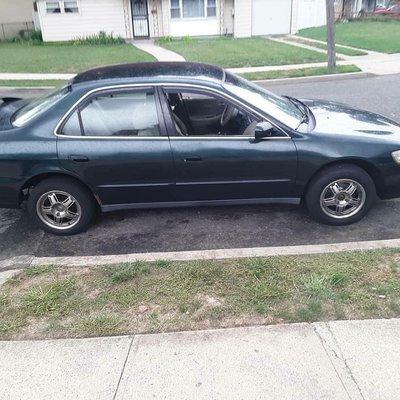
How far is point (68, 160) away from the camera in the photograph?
390 cm

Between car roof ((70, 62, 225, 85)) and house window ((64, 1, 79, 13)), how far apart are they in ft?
68.0

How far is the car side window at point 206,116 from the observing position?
13.1 feet

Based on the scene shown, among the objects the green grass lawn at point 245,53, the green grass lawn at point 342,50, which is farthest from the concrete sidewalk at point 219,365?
the green grass lawn at point 342,50

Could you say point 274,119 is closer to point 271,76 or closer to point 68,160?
point 68,160

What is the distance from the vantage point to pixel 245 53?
16109mm

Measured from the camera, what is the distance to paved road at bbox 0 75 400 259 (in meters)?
4.02

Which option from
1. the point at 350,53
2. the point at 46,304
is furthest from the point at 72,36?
the point at 46,304

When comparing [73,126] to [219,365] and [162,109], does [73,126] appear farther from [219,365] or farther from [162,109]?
[219,365]

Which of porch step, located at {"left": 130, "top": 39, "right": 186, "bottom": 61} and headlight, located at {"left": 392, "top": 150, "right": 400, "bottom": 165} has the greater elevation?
porch step, located at {"left": 130, "top": 39, "right": 186, "bottom": 61}

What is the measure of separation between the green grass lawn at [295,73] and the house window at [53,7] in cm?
1482

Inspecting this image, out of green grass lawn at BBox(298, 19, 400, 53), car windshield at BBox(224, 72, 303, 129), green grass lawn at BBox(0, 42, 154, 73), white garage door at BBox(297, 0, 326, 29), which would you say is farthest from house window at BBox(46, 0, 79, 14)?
car windshield at BBox(224, 72, 303, 129)

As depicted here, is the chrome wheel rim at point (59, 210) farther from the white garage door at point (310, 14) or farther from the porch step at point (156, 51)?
the white garage door at point (310, 14)

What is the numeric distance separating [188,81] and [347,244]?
2069mm

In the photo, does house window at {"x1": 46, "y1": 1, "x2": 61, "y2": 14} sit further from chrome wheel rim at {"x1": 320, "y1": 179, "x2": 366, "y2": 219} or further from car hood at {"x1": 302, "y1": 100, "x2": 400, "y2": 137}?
chrome wheel rim at {"x1": 320, "y1": 179, "x2": 366, "y2": 219}
